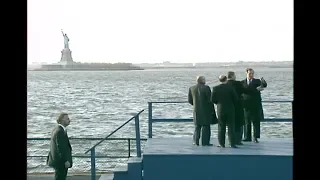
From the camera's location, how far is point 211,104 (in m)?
8.30

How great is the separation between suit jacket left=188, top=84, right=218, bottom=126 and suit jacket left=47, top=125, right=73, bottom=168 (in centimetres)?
243

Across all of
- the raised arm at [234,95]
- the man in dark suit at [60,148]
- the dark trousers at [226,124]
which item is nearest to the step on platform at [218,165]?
the dark trousers at [226,124]


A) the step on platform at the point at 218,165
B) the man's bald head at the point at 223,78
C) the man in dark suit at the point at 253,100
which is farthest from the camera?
the man in dark suit at the point at 253,100

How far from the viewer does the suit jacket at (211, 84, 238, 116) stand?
792cm

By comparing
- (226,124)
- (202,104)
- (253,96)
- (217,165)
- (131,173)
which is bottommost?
(131,173)

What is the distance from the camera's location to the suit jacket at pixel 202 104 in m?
8.21

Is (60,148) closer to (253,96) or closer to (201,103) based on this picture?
(201,103)

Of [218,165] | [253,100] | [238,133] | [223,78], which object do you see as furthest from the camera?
[238,133]

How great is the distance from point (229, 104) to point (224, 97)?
0.15 meters

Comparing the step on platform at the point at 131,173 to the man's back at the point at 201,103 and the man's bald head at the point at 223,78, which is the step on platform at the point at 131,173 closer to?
the man's back at the point at 201,103

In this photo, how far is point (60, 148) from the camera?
21.9 feet

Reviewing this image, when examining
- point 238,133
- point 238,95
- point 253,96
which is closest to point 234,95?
point 238,95
